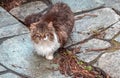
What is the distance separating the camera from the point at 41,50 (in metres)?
5.19

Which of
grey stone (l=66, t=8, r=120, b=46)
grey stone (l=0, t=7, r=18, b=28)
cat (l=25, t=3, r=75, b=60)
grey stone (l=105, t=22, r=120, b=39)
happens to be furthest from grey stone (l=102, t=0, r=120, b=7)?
grey stone (l=0, t=7, r=18, b=28)

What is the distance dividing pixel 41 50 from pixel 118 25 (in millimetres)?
1485

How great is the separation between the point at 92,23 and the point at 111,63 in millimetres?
1144

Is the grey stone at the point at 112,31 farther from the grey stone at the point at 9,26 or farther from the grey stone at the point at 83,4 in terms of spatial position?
the grey stone at the point at 9,26

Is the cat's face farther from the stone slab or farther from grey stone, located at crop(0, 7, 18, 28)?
grey stone, located at crop(0, 7, 18, 28)

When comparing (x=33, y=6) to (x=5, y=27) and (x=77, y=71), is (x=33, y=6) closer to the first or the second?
(x=5, y=27)

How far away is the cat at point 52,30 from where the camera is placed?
5.04 metres

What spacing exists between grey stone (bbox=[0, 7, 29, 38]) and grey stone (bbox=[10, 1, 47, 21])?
0.47 feet

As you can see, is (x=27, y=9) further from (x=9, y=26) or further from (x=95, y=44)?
(x=95, y=44)

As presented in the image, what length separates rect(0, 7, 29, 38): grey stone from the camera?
5934mm

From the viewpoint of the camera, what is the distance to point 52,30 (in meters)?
5.12

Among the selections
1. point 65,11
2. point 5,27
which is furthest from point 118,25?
point 5,27

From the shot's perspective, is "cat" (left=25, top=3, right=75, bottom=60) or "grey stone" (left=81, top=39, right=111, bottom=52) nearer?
"cat" (left=25, top=3, right=75, bottom=60)

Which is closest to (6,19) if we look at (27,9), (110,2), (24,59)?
(27,9)
